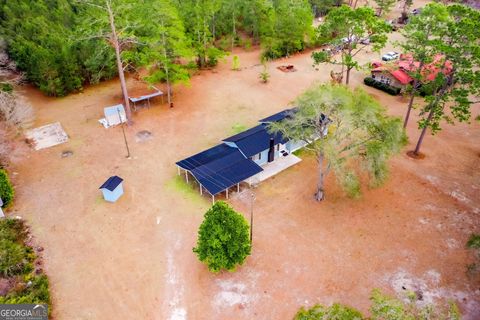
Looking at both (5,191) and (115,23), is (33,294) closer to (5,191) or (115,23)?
(5,191)

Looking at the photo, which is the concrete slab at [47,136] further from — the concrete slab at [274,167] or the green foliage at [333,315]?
the green foliage at [333,315]

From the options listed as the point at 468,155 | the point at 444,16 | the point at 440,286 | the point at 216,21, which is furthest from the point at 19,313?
the point at 216,21

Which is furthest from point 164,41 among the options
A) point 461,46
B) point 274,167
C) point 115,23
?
point 461,46

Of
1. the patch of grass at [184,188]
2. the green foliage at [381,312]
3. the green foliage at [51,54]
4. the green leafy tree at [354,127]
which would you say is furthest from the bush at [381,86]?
the green foliage at [381,312]

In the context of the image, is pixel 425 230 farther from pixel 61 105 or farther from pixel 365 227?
pixel 61 105

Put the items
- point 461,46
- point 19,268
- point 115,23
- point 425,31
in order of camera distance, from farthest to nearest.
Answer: point 115,23 → point 425,31 → point 461,46 → point 19,268

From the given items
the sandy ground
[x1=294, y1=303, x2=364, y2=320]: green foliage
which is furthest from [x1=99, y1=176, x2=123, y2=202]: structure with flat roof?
[x1=294, y1=303, x2=364, y2=320]: green foliage
